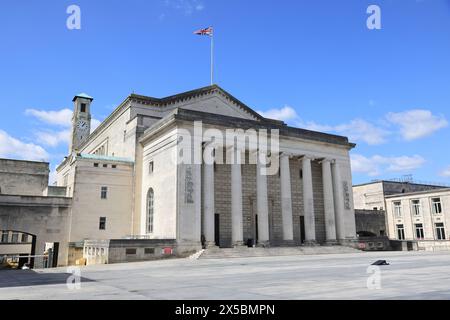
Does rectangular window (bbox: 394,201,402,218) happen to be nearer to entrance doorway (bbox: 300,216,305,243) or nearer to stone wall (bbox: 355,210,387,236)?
stone wall (bbox: 355,210,387,236)

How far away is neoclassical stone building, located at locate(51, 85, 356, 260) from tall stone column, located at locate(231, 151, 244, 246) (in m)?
0.09

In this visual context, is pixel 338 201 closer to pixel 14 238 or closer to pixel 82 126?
pixel 14 238

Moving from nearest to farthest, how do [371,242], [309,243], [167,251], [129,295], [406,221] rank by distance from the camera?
1. [129,295]
2. [167,251]
3. [309,243]
4. [371,242]
5. [406,221]

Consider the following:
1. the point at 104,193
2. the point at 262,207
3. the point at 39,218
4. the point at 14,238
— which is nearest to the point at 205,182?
the point at 262,207

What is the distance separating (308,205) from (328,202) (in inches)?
145

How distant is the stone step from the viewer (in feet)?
109

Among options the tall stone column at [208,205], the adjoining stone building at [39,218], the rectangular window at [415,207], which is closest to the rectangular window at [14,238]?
the adjoining stone building at [39,218]

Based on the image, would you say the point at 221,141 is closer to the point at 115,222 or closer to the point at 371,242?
the point at 115,222

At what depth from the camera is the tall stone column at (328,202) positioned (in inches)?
1718

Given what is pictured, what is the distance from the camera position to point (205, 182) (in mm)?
36406

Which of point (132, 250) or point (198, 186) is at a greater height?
point (198, 186)

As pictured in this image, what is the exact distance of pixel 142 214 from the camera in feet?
136

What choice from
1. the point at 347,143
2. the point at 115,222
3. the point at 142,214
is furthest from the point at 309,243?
the point at 115,222
